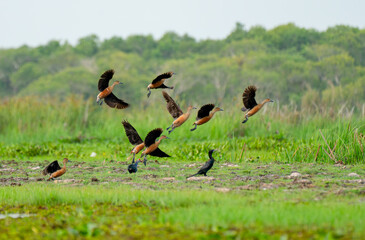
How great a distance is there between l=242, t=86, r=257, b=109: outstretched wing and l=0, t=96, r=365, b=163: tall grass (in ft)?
16.3

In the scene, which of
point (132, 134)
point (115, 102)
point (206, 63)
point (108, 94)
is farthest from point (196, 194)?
point (206, 63)

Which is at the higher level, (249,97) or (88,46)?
(88,46)

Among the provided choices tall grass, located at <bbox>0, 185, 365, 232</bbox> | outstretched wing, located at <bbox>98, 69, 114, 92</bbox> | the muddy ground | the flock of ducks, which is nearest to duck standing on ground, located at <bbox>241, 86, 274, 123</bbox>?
the flock of ducks

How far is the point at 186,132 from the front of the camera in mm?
17188

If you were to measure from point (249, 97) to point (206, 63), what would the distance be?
191ft

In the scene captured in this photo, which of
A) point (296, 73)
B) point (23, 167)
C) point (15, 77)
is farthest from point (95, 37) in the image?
point (23, 167)

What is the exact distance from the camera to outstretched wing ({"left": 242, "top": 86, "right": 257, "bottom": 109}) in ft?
20.5

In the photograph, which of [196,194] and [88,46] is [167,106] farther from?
[88,46]

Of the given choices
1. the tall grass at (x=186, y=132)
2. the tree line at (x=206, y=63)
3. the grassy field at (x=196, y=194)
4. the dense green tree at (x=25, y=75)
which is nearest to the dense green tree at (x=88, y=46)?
the tree line at (x=206, y=63)

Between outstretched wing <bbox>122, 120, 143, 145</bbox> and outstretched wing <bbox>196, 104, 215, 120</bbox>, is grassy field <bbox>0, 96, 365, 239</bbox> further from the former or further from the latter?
outstretched wing <bbox>196, 104, 215, 120</bbox>

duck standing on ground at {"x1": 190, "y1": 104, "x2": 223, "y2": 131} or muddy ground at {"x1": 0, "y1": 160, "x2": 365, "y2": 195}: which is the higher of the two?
duck standing on ground at {"x1": 190, "y1": 104, "x2": 223, "y2": 131}

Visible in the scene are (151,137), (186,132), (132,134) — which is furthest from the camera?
(186,132)

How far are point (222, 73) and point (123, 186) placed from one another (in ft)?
175

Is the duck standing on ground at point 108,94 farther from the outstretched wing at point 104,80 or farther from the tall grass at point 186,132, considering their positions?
the tall grass at point 186,132
